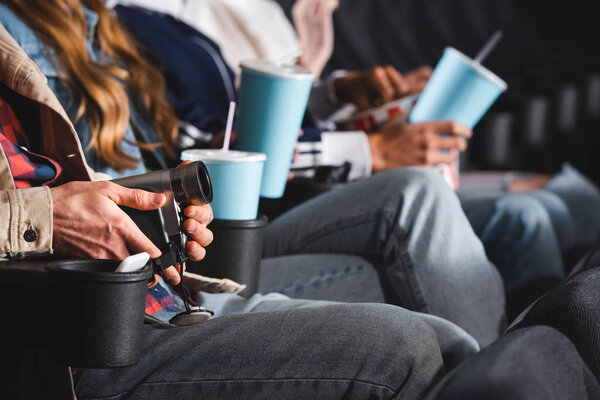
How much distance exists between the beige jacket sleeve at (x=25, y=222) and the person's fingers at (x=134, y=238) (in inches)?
2.6

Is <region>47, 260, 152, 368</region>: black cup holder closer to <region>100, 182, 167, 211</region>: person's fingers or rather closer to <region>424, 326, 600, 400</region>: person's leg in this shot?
<region>100, 182, 167, 211</region>: person's fingers

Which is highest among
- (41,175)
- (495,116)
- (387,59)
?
(41,175)

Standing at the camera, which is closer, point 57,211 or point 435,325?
point 57,211

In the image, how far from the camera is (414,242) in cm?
92

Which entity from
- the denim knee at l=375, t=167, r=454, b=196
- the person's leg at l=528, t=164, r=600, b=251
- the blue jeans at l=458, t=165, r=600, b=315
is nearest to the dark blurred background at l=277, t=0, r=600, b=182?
the person's leg at l=528, t=164, r=600, b=251

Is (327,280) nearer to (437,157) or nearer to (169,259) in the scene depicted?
(169,259)

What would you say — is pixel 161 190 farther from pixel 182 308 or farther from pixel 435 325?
pixel 435 325

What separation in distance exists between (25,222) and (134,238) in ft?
0.32

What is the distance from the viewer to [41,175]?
739 millimetres

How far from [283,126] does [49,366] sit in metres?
0.48

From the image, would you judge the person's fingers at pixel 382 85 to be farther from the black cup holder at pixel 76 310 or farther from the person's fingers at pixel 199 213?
the black cup holder at pixel 76 310

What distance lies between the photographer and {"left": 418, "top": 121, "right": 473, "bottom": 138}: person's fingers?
1.24m

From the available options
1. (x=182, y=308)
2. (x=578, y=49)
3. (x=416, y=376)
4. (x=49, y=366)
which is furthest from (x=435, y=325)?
(x=578, y=49)

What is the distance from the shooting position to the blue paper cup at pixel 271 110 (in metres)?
0.93
